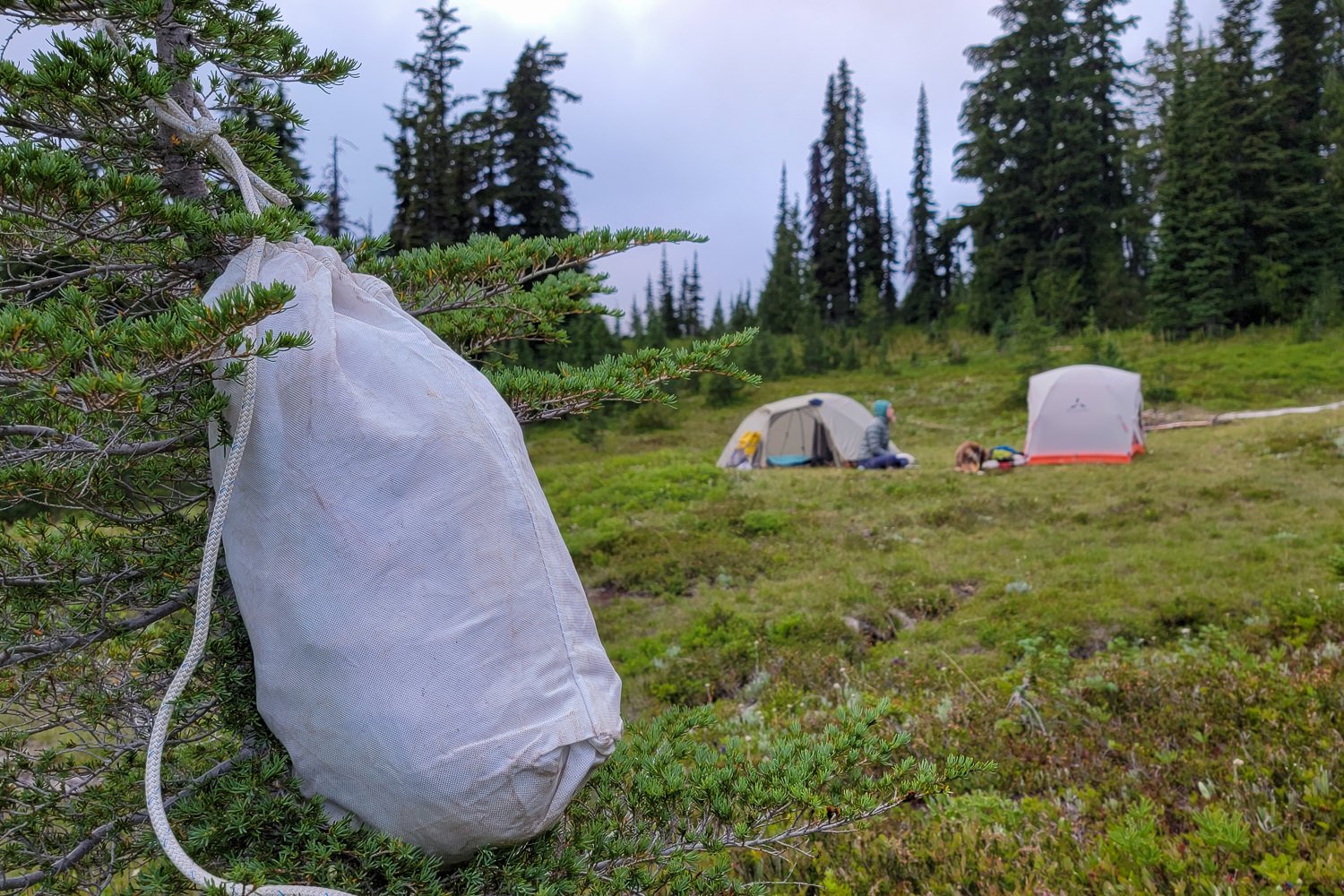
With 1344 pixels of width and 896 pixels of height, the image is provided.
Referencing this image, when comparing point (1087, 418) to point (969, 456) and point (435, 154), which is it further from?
point (435, 154)

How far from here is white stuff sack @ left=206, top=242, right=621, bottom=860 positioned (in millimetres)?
1499

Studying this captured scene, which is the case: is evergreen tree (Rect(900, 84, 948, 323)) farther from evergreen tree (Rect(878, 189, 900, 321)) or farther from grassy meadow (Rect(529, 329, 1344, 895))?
grassy meadow (Rect(529, 329, 1344, 895))

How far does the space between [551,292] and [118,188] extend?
1236mm

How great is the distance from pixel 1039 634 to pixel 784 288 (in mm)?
44349

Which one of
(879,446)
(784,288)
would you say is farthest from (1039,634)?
(784,288)

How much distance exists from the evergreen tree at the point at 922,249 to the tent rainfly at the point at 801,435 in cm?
3027

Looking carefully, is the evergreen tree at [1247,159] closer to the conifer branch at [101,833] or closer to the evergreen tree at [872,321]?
the evergreen tree at [872,321]

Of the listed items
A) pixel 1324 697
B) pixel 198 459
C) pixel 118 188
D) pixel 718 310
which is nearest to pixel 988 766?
pixel 198 459

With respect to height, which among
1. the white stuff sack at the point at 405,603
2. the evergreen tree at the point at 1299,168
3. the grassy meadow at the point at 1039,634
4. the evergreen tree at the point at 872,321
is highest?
the evergreen tree at the point at 1299,168

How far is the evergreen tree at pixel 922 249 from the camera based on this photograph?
4988 centimetres

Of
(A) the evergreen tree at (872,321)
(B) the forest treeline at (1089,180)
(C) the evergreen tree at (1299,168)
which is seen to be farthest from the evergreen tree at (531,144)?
(C) the evergreen tree at (1299,168)

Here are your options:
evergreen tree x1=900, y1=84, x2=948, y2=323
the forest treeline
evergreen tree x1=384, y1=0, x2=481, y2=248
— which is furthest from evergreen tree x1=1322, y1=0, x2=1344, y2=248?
evergreen tree x1=384, y1=0, x2=481, y2=248

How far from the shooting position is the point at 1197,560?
320 inches

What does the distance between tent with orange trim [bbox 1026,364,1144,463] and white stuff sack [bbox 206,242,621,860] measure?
15761 mm
